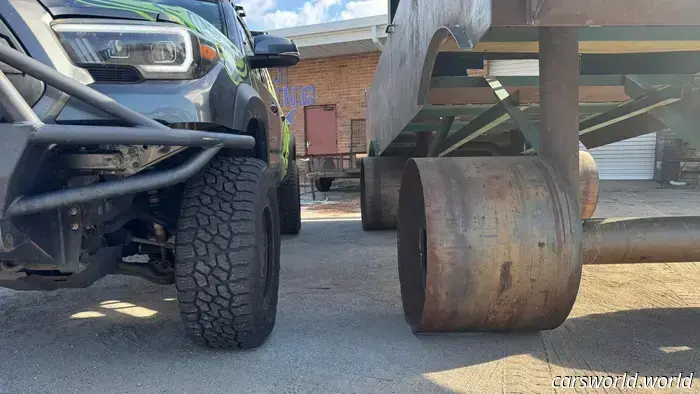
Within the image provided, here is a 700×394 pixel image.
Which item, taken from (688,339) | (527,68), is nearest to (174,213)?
(688,339)

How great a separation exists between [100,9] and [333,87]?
1315 centimetres

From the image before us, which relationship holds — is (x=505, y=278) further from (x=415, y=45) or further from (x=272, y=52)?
(x=272, y=52)

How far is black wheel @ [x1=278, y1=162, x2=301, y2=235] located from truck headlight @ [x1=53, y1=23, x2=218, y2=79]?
405 centimetres

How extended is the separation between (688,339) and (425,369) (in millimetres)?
1419

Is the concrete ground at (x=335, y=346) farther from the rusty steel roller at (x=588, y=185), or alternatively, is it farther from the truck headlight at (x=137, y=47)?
the rusty steel roller at (x=588, y=185)

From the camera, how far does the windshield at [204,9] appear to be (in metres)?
3.60

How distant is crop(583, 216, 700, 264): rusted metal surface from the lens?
2.24 meters

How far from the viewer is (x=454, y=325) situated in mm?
2281

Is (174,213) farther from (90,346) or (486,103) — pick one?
(486,103)

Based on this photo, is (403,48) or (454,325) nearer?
(454,325)

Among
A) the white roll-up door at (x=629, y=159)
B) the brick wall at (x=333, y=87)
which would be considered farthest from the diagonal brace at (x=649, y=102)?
the brick wall at (x=333, y=87)

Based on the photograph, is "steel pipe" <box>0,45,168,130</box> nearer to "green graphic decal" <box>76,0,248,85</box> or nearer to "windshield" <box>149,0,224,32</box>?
"green graphic decal" <box>76,0,248,85</box>

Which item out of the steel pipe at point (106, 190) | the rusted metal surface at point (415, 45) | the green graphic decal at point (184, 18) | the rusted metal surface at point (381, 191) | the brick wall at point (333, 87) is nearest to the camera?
the steel pipe at point (106, 190)

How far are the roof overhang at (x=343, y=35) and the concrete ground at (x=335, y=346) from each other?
1027 cm
